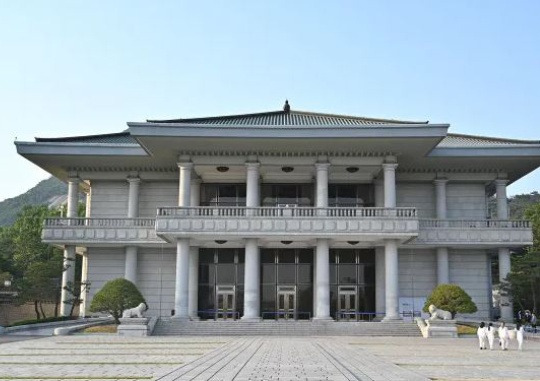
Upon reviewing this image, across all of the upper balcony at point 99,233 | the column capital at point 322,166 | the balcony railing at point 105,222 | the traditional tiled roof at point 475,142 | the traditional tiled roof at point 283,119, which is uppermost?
the traditional tiled roof at point 283,119

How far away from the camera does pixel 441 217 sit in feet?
144

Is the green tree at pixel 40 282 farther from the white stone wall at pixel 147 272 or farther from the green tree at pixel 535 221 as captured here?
the green tree at pixel 535 221

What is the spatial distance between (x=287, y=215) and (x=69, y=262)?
51.5 ft

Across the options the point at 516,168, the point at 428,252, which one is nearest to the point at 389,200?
the point at 428,252

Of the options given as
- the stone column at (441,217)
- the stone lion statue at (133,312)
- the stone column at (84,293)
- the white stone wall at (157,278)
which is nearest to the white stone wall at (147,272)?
the white stone wall at (157,278)

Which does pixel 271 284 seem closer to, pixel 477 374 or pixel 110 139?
pixel 110 139

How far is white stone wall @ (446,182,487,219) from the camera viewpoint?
45.0 meters

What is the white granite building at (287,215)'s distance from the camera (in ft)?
126

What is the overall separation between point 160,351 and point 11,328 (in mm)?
17440

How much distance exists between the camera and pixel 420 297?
144ft

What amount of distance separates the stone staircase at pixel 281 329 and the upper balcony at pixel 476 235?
770 cm

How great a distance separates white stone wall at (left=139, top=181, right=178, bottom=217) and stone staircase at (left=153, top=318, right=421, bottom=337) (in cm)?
1090

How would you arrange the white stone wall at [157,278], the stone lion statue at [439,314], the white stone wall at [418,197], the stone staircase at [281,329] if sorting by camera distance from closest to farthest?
the stone lion statue at [439,314] < the stone staircase at [281,329] < the white stone wall at [157,278] < the white stone wall at [418,197]

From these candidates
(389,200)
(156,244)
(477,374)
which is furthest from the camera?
(156,244)
